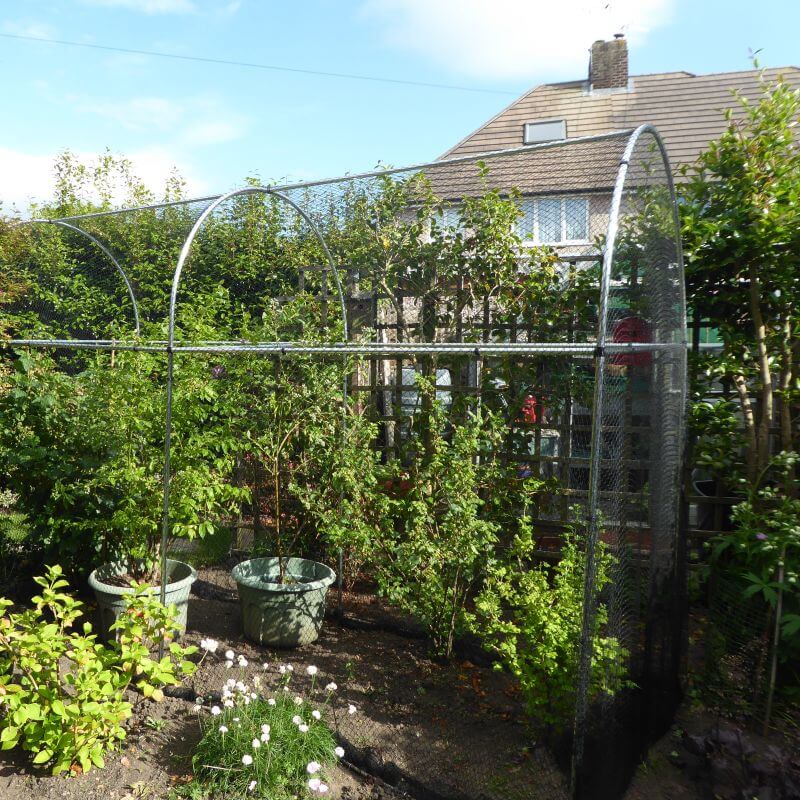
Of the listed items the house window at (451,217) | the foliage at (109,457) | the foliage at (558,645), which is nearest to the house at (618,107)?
the house window at (451,217)

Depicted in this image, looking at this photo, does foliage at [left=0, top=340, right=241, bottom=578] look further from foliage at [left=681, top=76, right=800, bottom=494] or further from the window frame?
foliage at [left=681, top=76, right=800, bottom=494]

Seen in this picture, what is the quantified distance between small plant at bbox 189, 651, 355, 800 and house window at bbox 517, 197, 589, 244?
2.16m

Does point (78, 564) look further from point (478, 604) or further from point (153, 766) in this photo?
point (478, 604)

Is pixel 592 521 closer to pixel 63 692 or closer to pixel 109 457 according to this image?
pixel 63 692

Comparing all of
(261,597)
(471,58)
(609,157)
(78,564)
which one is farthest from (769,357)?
(471,58)

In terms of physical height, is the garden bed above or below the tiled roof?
below

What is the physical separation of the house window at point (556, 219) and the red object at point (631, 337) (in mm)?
460

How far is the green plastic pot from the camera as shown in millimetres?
3545

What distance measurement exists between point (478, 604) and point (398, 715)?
61cm

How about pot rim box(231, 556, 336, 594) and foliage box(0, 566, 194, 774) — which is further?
pot rim box(231, 556, 336, 594)

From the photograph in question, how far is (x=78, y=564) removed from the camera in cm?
422

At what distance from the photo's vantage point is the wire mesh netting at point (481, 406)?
2594 mm

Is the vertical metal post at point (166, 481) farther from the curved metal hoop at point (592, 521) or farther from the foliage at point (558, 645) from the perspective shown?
the curved metal hoop at point (592, 521)

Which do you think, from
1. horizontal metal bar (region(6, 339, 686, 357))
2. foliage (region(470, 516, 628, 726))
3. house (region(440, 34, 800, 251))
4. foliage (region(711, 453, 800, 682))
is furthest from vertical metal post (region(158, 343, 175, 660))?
house (region(440, 34, 800, 251))
